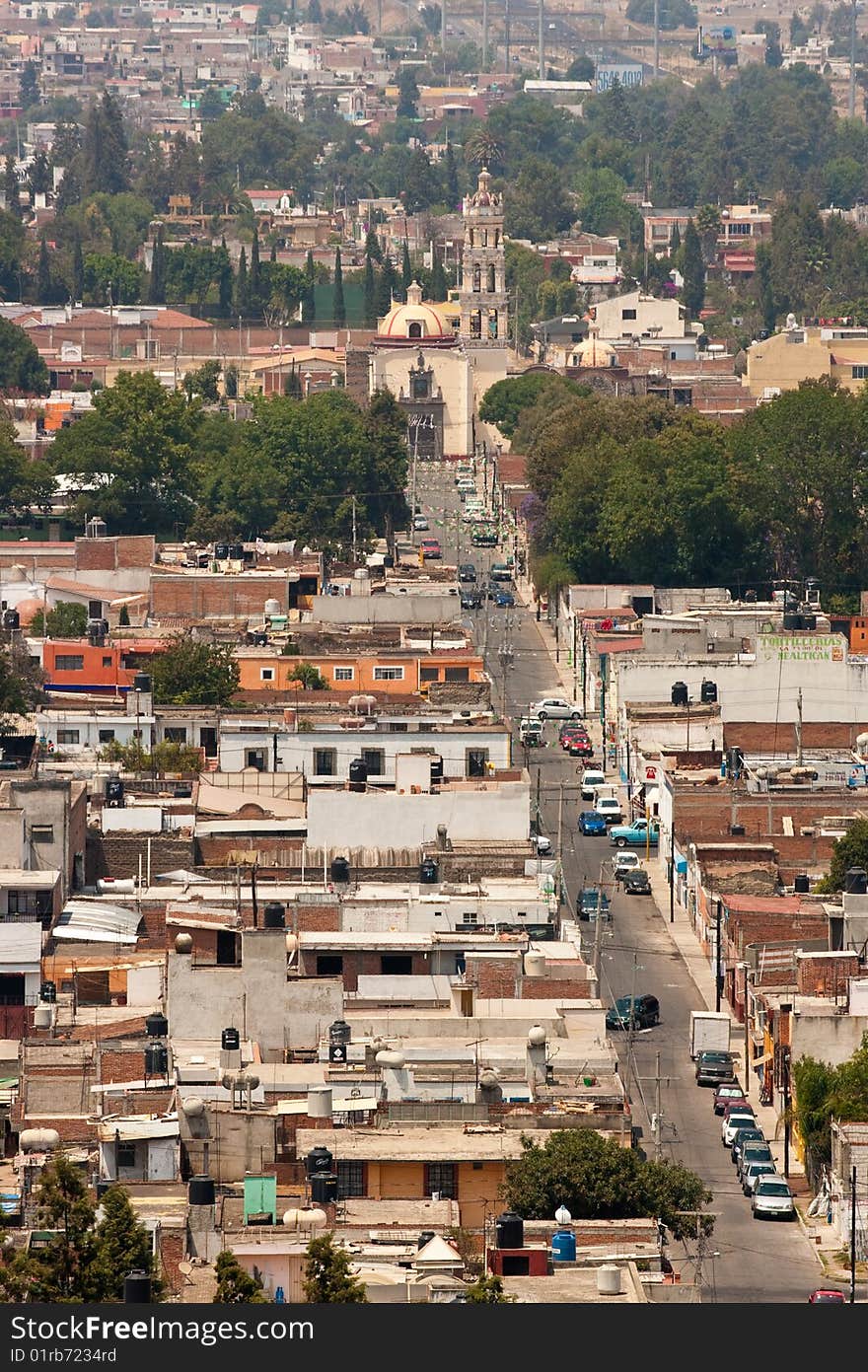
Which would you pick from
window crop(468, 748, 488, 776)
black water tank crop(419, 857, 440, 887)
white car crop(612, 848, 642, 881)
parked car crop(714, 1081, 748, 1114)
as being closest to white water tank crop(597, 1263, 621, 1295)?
parked car crop(714, 1081, 748, 1114)

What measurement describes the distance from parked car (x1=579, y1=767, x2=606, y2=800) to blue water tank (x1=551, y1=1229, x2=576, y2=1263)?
3054 cm

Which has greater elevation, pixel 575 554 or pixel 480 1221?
pixel 480 1221

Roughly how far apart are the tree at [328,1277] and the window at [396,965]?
51.0ft

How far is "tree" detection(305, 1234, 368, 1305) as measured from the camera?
2742 cm

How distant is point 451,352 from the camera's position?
126312mm

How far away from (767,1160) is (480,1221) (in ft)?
16.9

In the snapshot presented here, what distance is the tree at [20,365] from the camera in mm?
133250

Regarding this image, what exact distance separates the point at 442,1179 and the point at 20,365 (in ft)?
332

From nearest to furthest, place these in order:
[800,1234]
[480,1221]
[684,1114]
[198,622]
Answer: [480,1221] < [800,1234] < [684,1114] < [198,622]

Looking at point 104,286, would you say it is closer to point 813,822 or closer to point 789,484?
point 789,484

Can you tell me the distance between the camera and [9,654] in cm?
6750

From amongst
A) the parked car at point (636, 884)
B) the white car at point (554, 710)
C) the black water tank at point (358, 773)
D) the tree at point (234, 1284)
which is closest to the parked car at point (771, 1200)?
the tree at point (234, 1284)

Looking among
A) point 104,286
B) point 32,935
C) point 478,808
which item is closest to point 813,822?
point 478,808

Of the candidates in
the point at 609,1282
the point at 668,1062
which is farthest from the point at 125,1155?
the point at 668,1062
